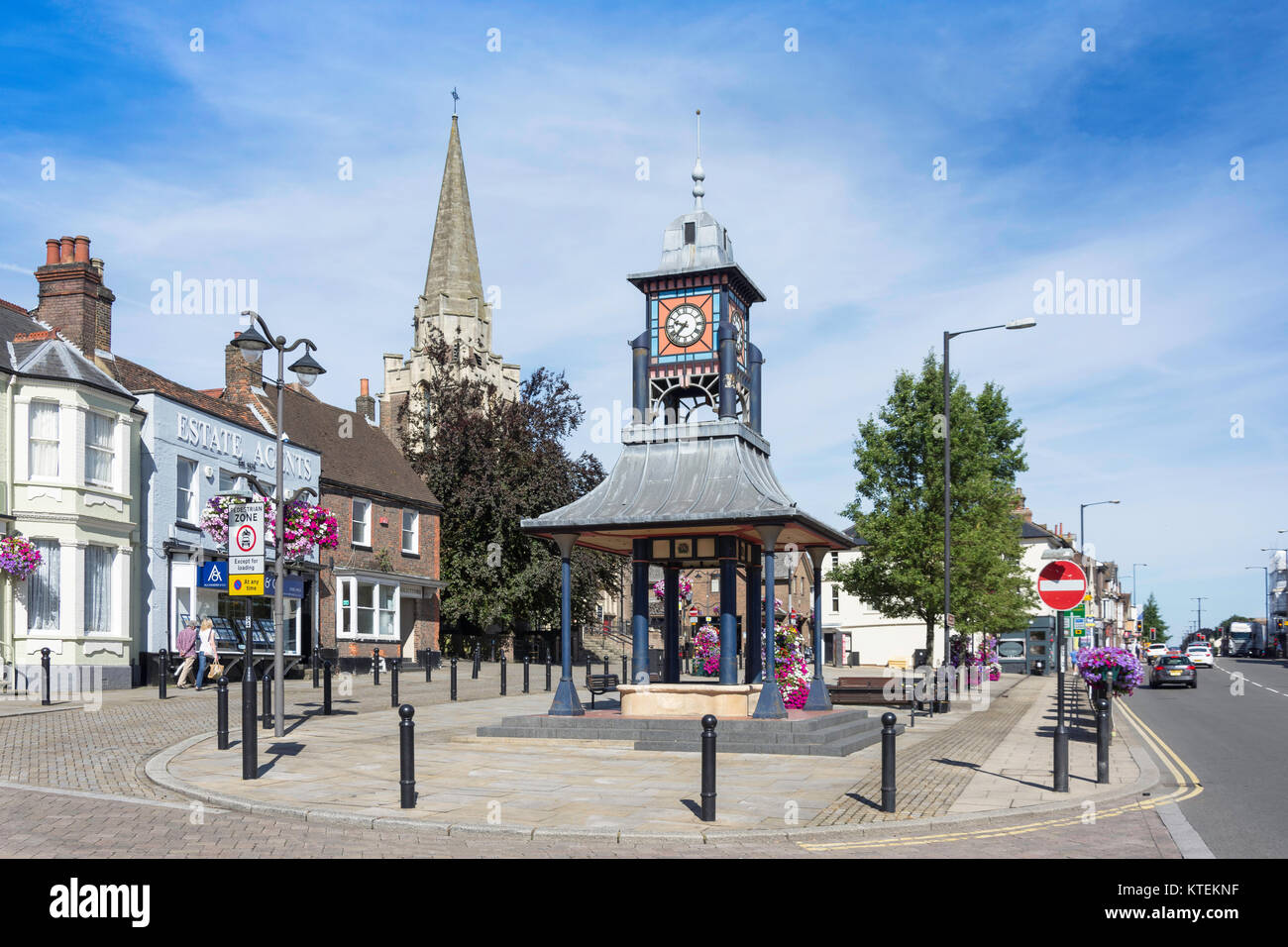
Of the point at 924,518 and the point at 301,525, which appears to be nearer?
the point at 301,525

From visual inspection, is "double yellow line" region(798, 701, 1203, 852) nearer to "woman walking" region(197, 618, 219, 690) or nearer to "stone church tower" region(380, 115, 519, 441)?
"woman walking" region(197, 618, 219, 690)

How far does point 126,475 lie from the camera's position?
90.8 feet

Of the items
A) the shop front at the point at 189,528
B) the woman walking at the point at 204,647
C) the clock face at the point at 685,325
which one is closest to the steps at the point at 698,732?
the clock face at the point at 685,325

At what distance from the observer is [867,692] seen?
26.2 meters

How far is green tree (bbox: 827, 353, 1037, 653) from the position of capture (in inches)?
1394

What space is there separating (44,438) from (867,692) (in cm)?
2038

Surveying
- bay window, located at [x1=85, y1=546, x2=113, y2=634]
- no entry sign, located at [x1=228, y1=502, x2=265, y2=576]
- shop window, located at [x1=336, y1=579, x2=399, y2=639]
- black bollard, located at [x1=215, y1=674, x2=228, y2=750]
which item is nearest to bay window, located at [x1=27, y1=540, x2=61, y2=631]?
bay window, located at [x1=85, y1=546, x2=113, y2=634]

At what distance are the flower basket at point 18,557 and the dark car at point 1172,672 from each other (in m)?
37.1

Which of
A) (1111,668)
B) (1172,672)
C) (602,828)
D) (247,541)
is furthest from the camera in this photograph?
(1172,672)

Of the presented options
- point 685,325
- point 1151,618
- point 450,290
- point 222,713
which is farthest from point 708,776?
point 1151,618

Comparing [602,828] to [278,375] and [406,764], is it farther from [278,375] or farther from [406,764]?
[278,375]

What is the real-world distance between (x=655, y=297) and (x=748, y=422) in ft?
9.76
